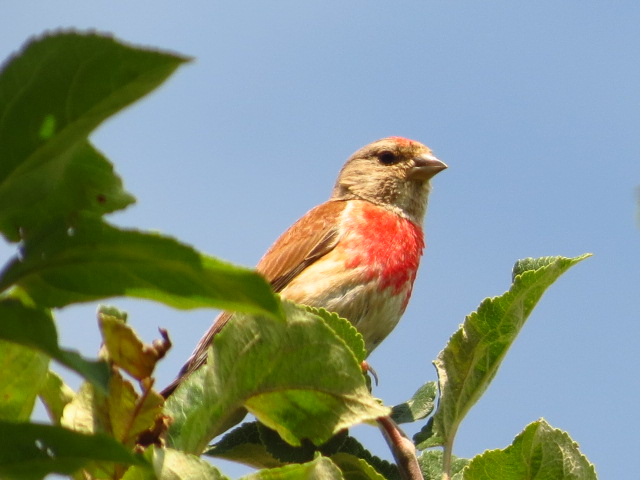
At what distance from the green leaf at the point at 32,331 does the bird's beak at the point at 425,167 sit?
625 centimetres

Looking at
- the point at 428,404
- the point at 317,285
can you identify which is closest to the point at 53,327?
the point at 428,404

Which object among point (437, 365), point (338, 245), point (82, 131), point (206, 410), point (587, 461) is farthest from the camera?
point (338, 245)

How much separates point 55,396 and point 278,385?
0.49 meters

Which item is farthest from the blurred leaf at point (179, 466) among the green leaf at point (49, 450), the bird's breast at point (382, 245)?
the bird's breast at point (382, 245)

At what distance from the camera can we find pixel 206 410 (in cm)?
175

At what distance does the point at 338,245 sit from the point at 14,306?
5.28 metres

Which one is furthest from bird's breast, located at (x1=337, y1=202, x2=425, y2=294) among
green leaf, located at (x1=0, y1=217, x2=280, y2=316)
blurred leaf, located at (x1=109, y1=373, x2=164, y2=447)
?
green leaf, located at (x1=0, y1=217, x2=280, y2=316)

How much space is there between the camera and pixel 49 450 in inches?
42.1

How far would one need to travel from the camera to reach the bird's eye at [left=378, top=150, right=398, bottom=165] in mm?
7469

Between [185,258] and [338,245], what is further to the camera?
[338,245]

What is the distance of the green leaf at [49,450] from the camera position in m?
1.04

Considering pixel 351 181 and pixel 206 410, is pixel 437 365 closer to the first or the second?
pixel 206 410

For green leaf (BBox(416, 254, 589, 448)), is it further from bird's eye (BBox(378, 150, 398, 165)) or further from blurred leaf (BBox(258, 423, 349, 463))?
bird's eye (BBox(378, 150, 398, 165))

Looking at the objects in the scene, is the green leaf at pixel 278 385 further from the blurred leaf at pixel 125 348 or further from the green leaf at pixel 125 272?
the green leaf at pixel 125 272
